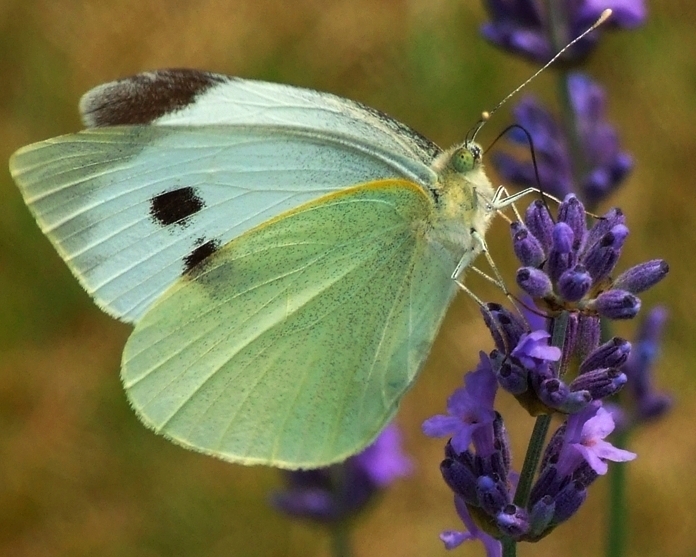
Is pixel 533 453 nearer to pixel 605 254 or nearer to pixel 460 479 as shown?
pixel 460 479

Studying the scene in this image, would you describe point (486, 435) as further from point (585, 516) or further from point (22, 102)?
point (22, 102)

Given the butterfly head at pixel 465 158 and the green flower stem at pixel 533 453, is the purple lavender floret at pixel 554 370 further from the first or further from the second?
the butterfly head at pixel 465 158

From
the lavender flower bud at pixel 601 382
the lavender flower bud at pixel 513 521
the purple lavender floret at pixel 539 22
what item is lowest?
the lavender flower bud at pixel 513 521

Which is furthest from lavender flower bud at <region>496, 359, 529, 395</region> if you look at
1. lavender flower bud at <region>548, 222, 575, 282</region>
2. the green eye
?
the green eye

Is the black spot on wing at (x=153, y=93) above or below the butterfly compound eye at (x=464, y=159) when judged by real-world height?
below

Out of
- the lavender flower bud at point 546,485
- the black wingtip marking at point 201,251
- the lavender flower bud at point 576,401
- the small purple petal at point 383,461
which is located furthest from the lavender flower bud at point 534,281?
the small purple petal at point 383,461

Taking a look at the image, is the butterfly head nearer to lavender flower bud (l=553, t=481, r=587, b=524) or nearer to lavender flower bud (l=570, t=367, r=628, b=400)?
lavender flower bud (l=570, t=367, r=628, b=400)
